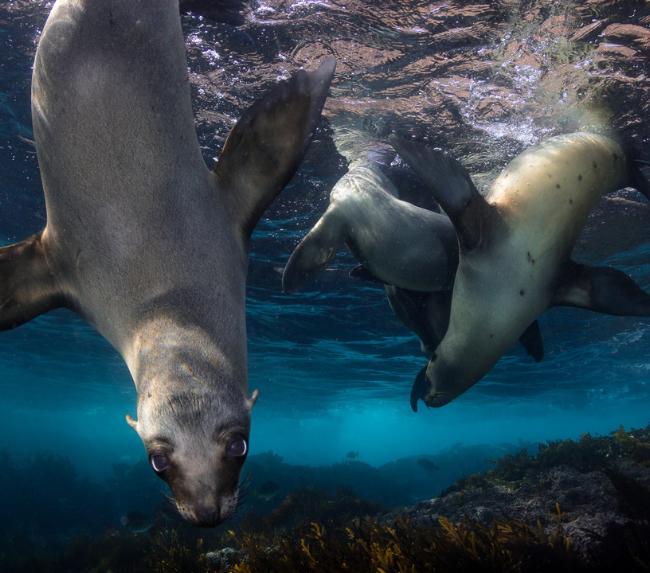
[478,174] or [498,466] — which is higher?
[478,174]

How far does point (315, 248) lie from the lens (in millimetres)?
4383

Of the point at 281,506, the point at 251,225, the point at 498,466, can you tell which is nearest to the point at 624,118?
the point at 251,225

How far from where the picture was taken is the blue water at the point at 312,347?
29.9 feet

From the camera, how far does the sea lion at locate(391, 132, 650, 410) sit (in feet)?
10.8

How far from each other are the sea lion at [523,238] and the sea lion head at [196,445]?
2222mm

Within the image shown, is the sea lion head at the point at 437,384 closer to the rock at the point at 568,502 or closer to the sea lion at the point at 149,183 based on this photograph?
the rock at the point at 568,502

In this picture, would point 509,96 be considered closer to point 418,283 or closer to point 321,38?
point 321,38

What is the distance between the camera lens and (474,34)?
5309 millimetres

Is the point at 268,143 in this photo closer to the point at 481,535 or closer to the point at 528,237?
the point at 528,237

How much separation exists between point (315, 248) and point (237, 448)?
2.82 meters

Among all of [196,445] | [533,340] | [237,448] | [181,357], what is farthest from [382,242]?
[196,445]

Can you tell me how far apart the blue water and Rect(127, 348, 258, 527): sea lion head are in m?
6.08

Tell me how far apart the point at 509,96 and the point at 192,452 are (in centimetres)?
659

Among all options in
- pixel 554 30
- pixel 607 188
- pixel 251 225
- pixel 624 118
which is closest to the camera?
pixel 251 225
